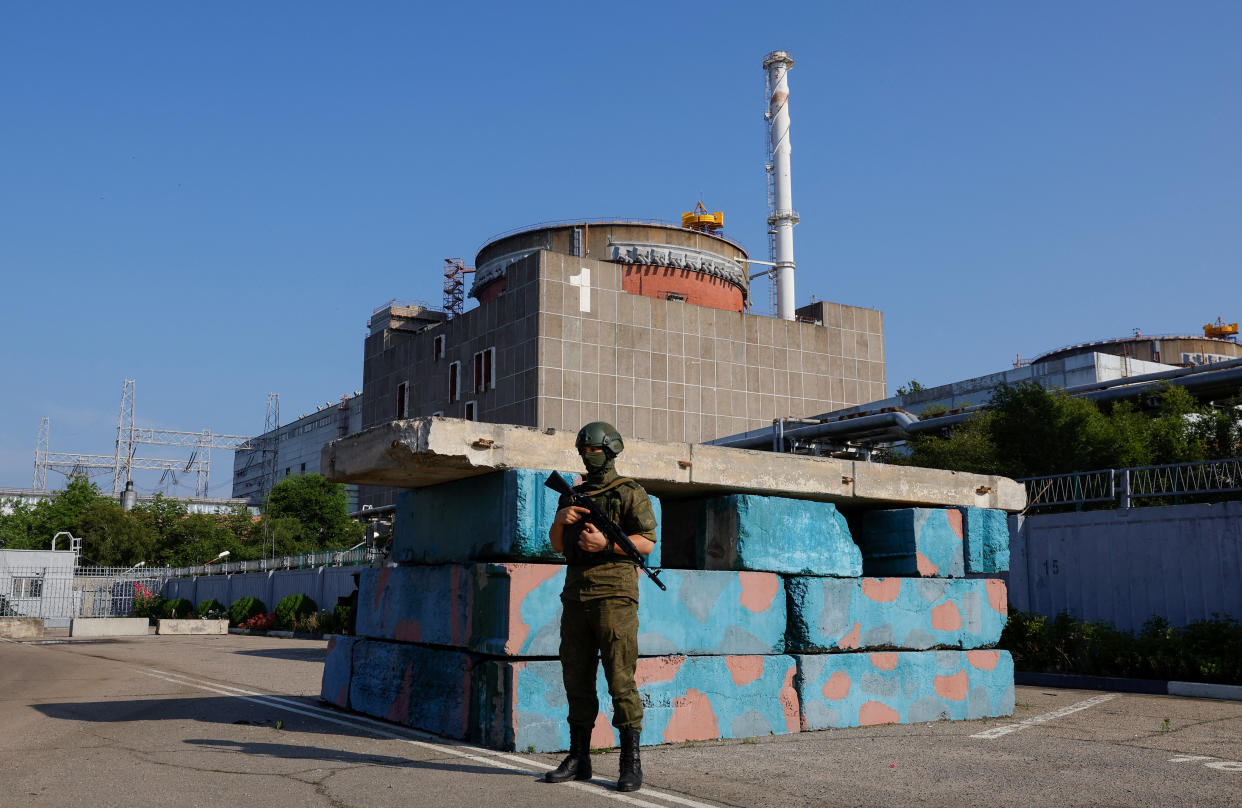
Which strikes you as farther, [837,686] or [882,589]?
[882,589]

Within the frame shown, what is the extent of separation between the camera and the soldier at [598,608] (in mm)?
5512

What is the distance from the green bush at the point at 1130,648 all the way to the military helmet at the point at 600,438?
9253 millimetres

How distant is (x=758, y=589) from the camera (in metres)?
7.70

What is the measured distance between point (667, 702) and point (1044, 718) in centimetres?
399

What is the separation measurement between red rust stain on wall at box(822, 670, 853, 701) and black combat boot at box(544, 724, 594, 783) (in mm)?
2878

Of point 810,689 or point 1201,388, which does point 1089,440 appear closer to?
point 1201,388

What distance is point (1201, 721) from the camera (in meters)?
8.86

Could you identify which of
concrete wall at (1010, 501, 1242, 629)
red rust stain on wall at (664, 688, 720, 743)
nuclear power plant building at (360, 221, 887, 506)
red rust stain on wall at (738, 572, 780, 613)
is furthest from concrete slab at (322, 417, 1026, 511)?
nuclear power plant building at (360, 221, 887, 506)

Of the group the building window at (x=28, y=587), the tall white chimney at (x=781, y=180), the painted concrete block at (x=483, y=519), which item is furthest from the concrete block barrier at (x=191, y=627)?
the tall white chimney at (x=781, y=180)

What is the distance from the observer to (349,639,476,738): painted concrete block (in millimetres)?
6855

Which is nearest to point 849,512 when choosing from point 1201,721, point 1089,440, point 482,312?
point 1201,721

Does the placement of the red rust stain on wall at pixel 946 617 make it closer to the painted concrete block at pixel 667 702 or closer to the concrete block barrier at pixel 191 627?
the painted concrete block at pixel 667 702

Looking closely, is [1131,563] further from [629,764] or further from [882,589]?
[629,764]

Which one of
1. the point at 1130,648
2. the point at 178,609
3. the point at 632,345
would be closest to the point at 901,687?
the point at 1130,648
